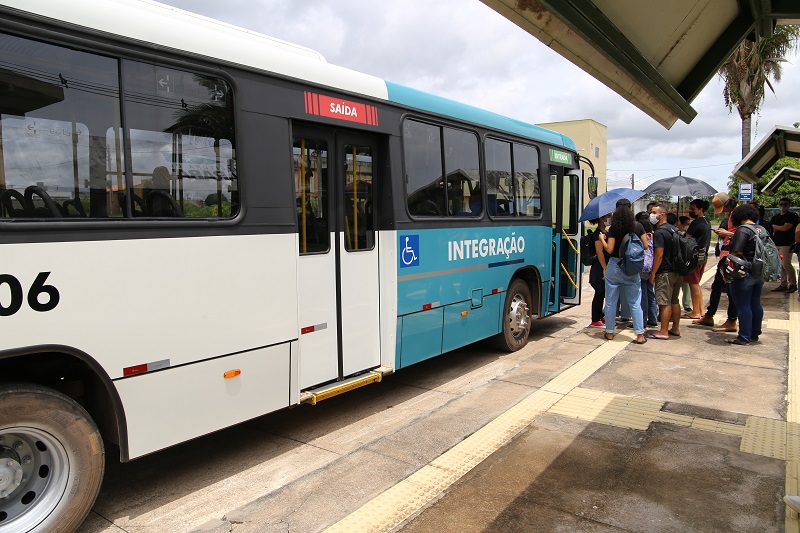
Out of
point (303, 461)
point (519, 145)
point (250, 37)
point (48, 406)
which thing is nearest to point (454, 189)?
point (519, 145)

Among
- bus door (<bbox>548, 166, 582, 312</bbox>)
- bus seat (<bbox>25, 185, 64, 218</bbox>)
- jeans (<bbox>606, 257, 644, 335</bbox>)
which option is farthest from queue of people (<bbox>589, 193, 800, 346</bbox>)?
bus seat (<bbox>25, 185, 64, 218</bbox>)

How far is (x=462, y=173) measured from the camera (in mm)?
6367

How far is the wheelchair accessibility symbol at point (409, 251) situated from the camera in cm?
545

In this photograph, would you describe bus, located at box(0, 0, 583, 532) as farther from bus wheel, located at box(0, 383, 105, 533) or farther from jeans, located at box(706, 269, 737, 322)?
jeans, located at box(706, 269, 737, 322)

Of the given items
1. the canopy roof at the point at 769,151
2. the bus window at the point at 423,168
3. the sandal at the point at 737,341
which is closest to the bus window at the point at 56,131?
the bus window at the point at 423,168

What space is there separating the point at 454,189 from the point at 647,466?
3378 mm

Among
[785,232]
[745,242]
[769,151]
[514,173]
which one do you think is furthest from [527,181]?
[785,232]

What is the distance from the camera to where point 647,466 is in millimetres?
4211

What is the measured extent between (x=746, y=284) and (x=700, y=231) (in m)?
1.77

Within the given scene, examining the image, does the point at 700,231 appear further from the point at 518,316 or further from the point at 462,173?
the point at 462,173

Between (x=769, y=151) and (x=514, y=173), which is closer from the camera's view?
(x=514, y=173)

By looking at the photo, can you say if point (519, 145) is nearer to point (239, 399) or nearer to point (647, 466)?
point (647, 466)

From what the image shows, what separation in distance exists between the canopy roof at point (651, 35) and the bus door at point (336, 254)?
2529 millimetres

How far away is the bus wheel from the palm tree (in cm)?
2306
